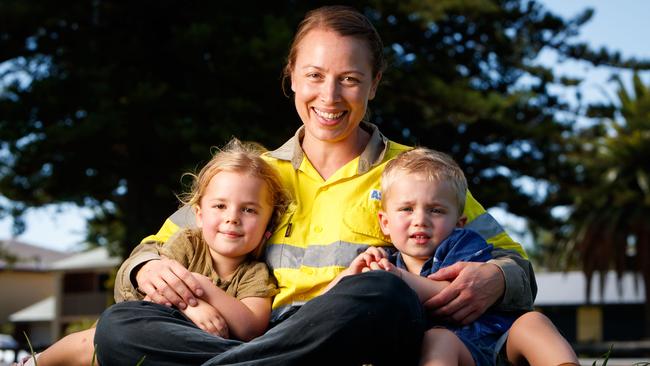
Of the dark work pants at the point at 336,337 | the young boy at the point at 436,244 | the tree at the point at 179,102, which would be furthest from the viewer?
the tree at the point at 179,102

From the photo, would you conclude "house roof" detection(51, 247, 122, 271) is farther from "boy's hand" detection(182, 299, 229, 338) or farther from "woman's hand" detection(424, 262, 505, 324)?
"woman's hand" detection(424, 262, 505, 324)

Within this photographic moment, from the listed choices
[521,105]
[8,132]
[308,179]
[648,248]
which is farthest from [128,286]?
[648,248]

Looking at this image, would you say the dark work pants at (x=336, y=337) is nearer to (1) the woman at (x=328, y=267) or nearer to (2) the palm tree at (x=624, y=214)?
(1) the woman at (x=328, y=267)

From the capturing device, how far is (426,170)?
9.66 ft

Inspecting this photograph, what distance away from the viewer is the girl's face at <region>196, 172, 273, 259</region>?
3062 millimetres

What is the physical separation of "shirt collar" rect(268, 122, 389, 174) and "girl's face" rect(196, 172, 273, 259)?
0.32m

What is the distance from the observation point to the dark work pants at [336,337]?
7.93ft

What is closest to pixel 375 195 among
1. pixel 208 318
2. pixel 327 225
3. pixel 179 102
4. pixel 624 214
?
pixel 327 225

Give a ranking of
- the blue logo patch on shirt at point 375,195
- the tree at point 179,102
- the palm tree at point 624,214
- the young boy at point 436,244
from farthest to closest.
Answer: the palm tree at point 624,214 → the tree at point 179,102 → the blue logo patch on shirt at point 375,195 → the young boy at point 436,244

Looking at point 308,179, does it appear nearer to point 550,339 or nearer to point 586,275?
point 550,339

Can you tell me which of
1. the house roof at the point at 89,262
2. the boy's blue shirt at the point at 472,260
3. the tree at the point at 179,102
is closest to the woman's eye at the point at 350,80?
the boy's blue shirt at the point at 472,260

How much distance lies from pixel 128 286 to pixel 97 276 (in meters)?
38.2

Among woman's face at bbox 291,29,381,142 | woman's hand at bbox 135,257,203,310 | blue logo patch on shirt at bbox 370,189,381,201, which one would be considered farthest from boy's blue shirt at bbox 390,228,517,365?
woman's hand at bbox 135,257,203,310

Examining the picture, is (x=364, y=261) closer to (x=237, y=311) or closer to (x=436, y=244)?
(x=436, y=244)
